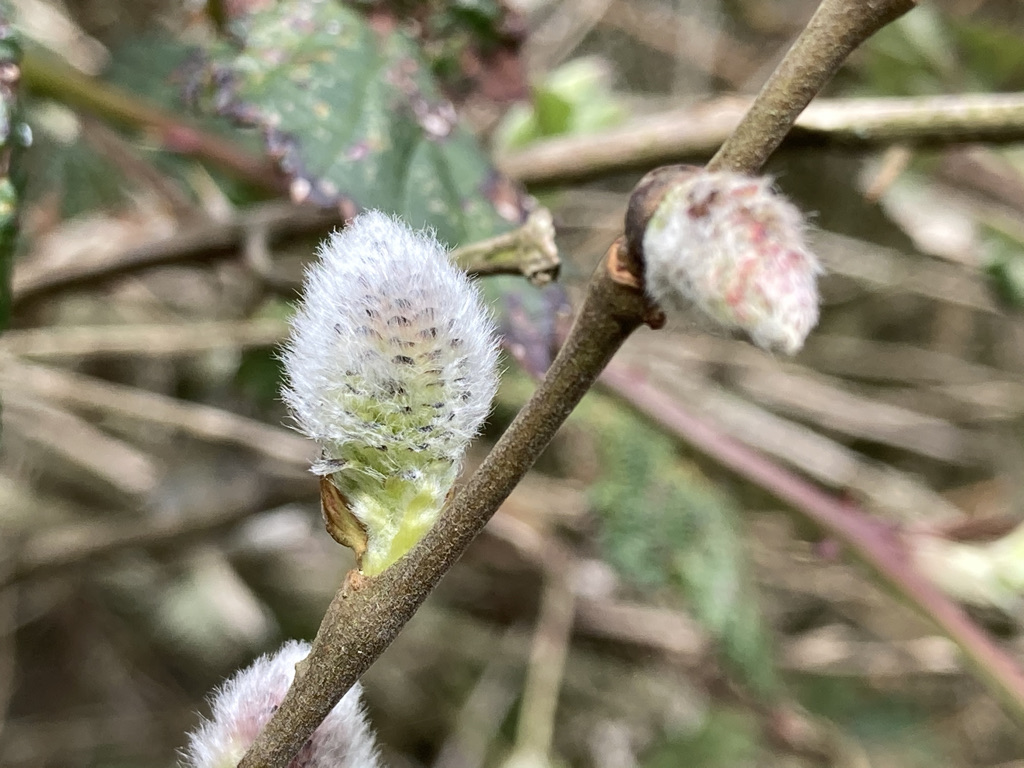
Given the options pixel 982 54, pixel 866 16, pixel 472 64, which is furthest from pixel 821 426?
pixel 866 16

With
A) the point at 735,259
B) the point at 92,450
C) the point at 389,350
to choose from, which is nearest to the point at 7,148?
the point at 389,350

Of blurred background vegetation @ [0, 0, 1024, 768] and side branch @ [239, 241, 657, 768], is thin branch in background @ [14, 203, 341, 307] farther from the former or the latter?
side branch @ [239, 241, 657, 768]

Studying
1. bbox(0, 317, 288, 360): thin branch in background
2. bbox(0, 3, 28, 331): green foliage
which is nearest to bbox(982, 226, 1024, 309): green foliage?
bbox(0, 317, 288, 360): thin branch in background

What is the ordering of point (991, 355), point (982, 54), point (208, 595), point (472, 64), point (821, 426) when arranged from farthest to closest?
point (991, 355)
point (821, 426)
point (208, 595)
point (982, 54)
point (472, 64)

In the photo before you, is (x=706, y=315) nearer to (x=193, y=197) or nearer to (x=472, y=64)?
(x=472, y=64)

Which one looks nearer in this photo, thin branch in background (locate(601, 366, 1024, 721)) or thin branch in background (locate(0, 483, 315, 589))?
thin branch in background (locate(601, 366, 1024, 721))

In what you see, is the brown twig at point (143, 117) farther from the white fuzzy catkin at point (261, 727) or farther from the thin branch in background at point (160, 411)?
the white fuzzy catkin at point (261, 727)

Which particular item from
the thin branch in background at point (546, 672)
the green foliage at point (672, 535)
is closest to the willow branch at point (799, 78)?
the green foliage at point (672, 535)
